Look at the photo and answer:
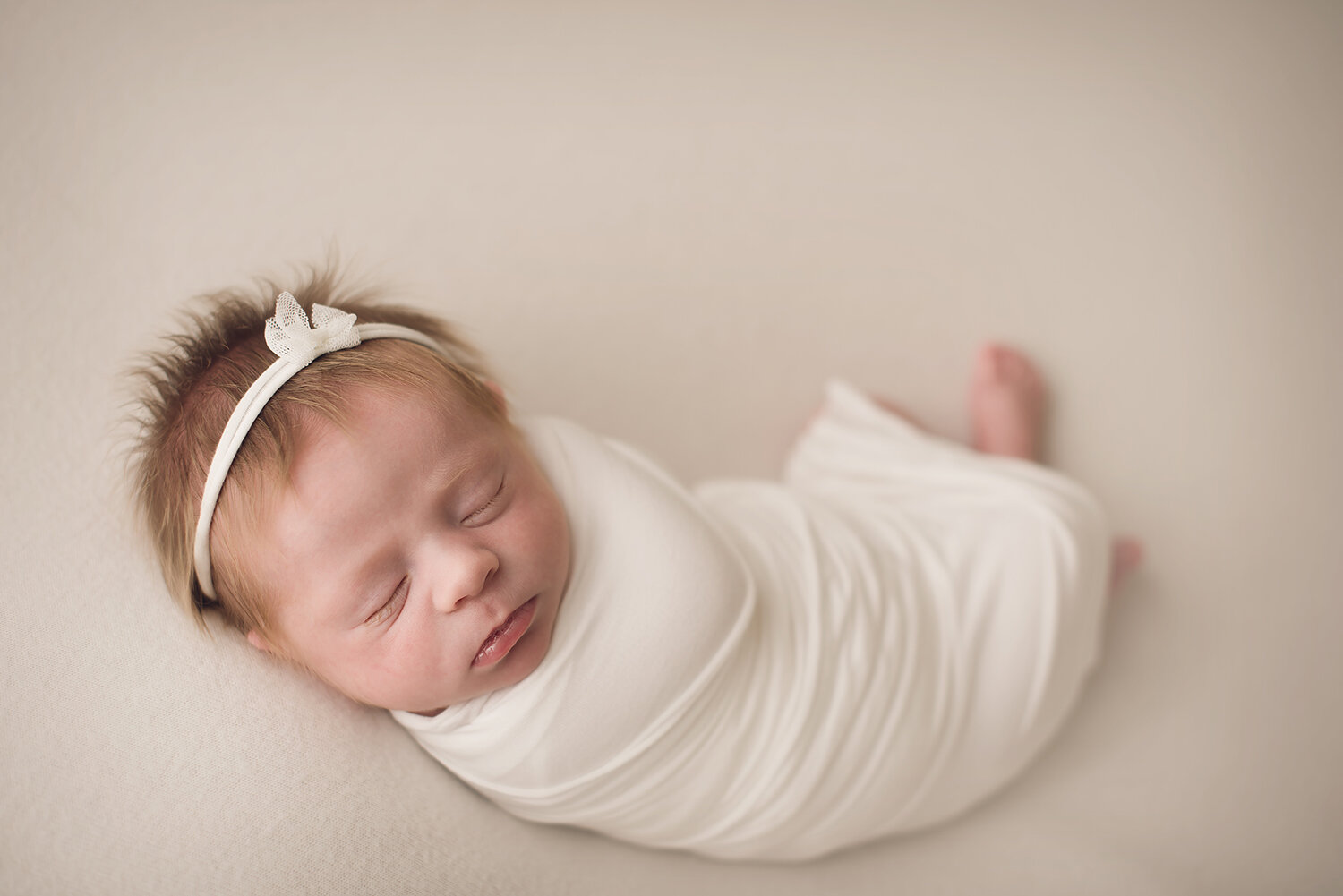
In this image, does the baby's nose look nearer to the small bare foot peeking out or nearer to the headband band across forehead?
the headband band across forehead

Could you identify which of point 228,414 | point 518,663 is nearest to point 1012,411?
point 518,663

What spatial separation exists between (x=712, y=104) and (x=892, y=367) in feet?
1.88

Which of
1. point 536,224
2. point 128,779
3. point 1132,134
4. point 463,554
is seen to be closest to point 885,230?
point 1132,134

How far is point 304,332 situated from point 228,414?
11 cm

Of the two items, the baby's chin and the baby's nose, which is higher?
the baby's nose

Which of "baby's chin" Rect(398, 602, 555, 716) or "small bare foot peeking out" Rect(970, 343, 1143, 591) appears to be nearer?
"baby's chin" Rect(398, 602, 555, 716)

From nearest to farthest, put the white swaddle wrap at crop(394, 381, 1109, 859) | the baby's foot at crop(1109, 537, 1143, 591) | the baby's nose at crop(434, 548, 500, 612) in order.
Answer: the baby's nose at crop(434, 548, 500, 612) < the white swaddle wrap at crop(394, 381, 1109, 859) < the baby's foot at crop(1109, 537, 1143, 591)

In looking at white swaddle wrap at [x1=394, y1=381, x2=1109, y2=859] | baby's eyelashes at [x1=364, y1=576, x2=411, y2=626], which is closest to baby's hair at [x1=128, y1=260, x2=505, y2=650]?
baby's eyelashes at [x1=364, y1=576, x2=411, y2=626]

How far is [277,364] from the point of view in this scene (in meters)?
0.90

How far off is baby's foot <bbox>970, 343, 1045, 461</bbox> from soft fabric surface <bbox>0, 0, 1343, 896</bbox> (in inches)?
2.2

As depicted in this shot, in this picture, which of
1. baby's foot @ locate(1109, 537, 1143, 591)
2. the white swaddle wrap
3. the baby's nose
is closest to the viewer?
the baby's nose

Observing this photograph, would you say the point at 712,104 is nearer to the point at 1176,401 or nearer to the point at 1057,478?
the point at 1057,478

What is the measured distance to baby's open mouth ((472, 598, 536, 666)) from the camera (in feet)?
3.01

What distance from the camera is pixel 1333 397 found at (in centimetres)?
149
